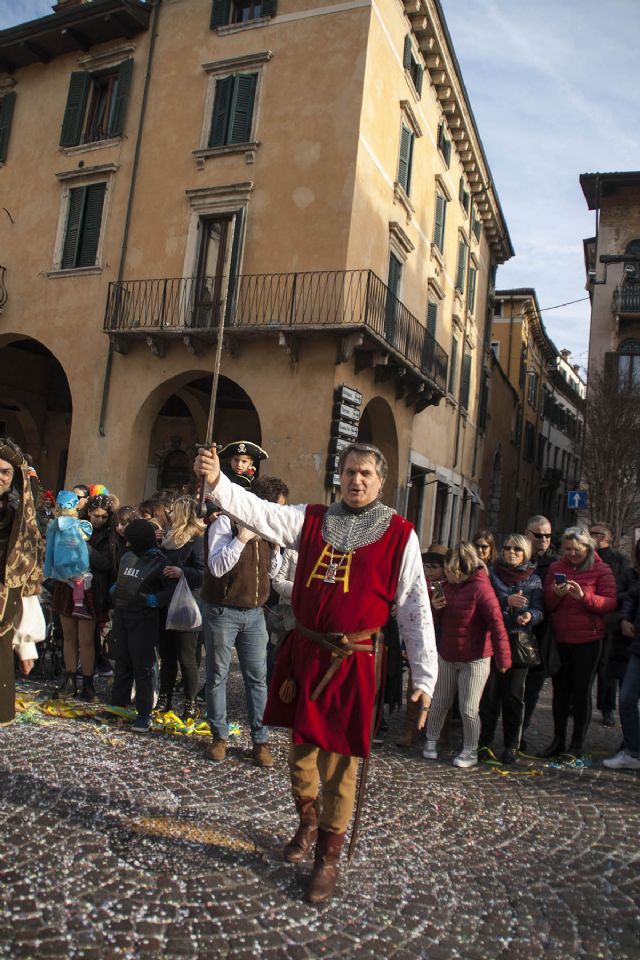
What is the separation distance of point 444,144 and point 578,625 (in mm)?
17602

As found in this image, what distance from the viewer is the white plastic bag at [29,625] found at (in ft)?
14.6

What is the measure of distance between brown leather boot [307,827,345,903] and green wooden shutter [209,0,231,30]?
→ 1673cm

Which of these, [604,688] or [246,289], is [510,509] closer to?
[246,289]

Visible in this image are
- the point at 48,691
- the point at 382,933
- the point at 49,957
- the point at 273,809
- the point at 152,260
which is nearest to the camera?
the point at 49,957

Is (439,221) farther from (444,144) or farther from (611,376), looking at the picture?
(611,376)

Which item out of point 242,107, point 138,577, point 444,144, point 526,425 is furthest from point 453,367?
point 138,577

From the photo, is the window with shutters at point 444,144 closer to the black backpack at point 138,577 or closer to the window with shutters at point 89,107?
the window with shutters at point 89,107

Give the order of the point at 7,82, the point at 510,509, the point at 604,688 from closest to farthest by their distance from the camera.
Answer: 1. the point at 604,688
2. the point at 7,82
3. the point at 510,509

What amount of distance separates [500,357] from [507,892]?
34.4 m

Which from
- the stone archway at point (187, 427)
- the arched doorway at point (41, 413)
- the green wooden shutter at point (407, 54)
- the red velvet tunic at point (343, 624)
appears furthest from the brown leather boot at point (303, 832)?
the arched doorway at point (41, 413)

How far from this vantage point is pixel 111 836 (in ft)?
12.3

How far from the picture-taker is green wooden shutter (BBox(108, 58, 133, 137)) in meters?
16.6

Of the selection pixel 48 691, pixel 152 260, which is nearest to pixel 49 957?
pixel 48 691

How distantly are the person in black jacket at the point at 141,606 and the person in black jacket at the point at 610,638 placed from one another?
150 inches
